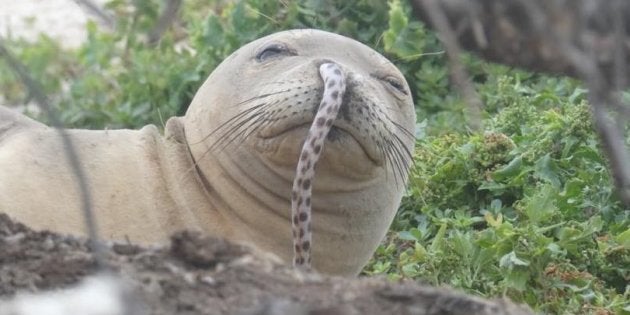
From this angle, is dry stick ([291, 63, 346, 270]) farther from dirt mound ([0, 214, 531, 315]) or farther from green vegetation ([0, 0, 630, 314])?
dirt mound ([0, 214, 531, 315])

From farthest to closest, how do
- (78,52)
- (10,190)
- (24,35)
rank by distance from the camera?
(24,35), (78,52), (10,190)

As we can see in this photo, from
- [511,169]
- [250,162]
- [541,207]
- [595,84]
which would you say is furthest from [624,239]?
[595,84]

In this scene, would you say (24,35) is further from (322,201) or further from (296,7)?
(322,201)

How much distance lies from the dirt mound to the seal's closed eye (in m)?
2.29

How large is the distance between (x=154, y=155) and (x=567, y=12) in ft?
10.5

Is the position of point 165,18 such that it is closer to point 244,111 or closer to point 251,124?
point 251,124

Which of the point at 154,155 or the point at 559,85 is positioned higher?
the point at 559,85

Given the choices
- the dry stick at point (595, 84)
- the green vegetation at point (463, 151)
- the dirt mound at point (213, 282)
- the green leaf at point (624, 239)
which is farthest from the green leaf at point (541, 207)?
the dry stick at point (595, 84)

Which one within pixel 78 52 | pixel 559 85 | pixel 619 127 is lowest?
pixel 619 127

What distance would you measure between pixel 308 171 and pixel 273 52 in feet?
3.11

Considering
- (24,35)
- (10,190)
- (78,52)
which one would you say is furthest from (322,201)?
(24,35)

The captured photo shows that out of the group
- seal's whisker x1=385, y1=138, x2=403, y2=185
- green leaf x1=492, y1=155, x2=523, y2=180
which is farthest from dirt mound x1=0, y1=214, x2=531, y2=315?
green leaf x1=492, y1=155, x2=523, y2=180

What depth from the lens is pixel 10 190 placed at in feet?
16.8

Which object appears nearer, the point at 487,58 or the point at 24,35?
the point at 487,58
